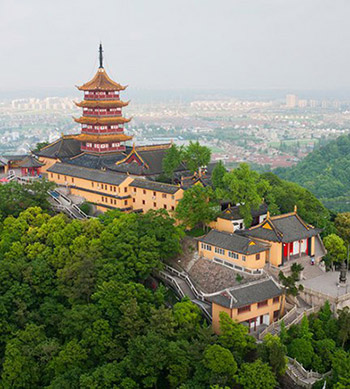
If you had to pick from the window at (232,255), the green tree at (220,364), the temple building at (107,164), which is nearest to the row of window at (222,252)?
the window at (232,255)

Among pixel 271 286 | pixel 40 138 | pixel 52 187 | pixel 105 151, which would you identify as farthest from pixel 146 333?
pixel 40 138

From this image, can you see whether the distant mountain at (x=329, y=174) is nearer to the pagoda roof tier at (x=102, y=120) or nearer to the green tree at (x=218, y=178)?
the pagoda roof tier at (x=102, y=120)

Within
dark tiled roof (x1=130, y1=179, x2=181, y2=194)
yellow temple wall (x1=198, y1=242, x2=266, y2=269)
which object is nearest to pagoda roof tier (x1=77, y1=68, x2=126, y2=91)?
dark tiled roof (x1=130, y1=179, x2=181, y2=194)

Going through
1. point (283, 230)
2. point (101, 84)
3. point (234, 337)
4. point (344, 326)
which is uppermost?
point (101, 84)

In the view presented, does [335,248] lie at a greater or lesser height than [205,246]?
lesser

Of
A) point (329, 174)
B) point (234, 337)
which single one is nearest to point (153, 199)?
point (234, 337)

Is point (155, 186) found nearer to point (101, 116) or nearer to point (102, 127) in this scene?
point (102, 127)

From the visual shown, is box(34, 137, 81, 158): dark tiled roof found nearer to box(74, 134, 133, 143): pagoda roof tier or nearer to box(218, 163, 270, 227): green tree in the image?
box(74, 134, 133, 143): pagoda roof tier
